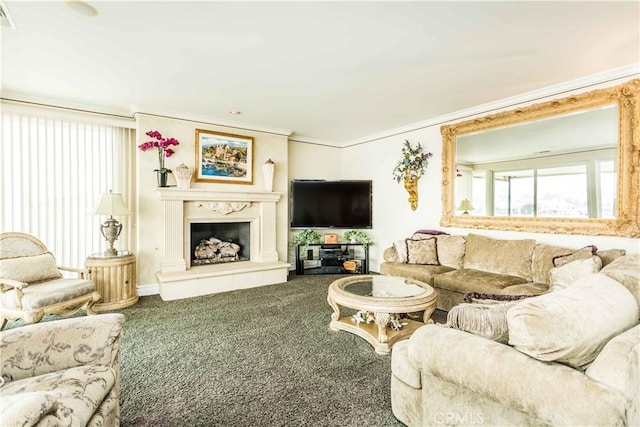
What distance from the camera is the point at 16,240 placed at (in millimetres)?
3105

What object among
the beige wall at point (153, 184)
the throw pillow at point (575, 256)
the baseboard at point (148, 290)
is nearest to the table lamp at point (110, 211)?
the beige wall at point (153, 184)

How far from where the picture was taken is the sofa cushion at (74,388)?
3.60 ft

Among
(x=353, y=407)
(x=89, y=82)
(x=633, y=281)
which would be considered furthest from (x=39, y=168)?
(x=633, y=281)

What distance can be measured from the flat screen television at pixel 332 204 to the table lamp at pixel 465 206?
1.59 metres

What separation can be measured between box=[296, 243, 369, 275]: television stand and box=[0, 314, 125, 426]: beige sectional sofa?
3.90m

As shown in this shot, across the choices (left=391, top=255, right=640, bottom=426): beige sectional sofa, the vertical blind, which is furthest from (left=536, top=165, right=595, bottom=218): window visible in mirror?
the vertical blind

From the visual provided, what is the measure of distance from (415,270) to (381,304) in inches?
54.2

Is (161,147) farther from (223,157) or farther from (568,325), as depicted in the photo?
(568,325)

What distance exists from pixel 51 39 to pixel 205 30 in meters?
1.24

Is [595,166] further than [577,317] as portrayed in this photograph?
Yes

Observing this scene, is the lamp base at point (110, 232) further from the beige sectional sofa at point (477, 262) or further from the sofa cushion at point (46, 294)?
the beige sectional sofa at point (477, 262)

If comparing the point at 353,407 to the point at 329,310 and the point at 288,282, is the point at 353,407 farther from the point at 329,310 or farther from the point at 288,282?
the point at 288,282

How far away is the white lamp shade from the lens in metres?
3.58

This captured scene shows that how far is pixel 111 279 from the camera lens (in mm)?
3568
